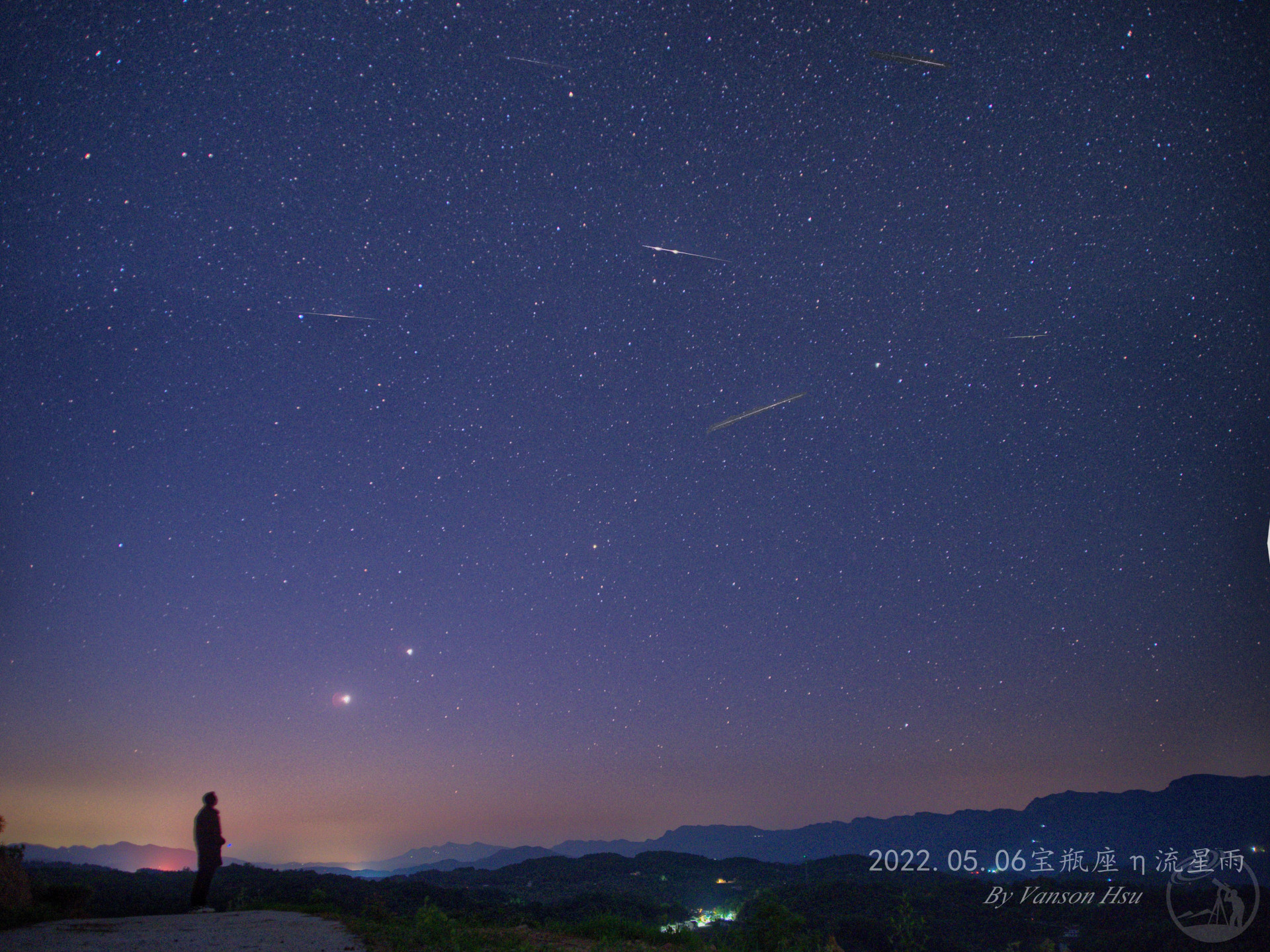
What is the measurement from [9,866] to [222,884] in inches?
453

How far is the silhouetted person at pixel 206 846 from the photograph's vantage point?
7516 mm

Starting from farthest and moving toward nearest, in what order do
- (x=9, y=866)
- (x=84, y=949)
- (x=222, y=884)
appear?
(x=222, y=884)
(x=9, y=866)
(x=84, y=949)

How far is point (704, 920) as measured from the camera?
37.9 feet

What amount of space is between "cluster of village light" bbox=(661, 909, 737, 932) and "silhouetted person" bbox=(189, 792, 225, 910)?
575 cm

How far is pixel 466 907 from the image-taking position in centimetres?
1278

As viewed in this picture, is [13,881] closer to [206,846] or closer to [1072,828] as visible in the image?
[206,846]

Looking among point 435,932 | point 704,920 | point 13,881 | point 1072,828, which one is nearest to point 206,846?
point 13,881

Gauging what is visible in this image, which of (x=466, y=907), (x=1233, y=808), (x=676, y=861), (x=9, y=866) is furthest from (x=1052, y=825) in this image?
(x=9, y=866)

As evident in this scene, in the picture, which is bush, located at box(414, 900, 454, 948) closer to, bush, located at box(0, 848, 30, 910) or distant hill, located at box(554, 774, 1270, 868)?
bush, located at box(0, 848, 30, 910)

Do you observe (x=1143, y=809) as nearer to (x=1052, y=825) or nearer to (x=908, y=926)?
(x=1052, y=825)

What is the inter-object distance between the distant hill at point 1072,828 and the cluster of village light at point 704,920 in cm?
9487

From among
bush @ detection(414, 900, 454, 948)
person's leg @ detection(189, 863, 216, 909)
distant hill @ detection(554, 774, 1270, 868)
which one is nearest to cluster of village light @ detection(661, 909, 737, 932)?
bush @ detection(414, 900, 454, 948)

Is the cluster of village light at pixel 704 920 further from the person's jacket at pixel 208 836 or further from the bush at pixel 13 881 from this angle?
the bush at pixel 13 881

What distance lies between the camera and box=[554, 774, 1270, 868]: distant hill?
10338cm
